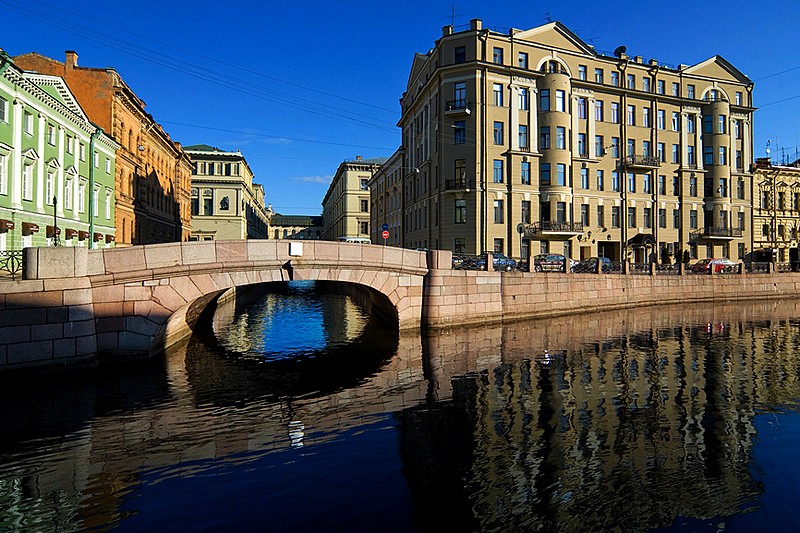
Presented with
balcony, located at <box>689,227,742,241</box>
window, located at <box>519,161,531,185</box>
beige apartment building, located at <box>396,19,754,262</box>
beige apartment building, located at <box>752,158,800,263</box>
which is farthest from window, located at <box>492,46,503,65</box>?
beige apartment building, located at <box>752,158,800,263</box>

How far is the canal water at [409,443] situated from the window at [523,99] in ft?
95.4

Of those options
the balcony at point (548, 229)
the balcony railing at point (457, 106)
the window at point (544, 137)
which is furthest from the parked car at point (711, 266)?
the balcony railing at point (457, 106)

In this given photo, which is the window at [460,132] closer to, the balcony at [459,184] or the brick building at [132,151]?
the balcony at [459,184]

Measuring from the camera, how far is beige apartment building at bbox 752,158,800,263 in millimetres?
53812

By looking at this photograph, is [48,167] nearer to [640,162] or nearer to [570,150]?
[570,150]

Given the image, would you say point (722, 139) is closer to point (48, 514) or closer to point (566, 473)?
point (566, 473)

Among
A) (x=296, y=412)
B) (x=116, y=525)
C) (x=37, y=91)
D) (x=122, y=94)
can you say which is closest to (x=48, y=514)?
(x=116, y=525)

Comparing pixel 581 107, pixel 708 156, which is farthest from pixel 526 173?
pixel 708 156

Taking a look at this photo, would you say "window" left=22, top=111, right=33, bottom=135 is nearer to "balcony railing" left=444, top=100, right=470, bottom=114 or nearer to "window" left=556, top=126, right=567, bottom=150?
"balcony railing" left=444, top=100, right=470, bottom=114

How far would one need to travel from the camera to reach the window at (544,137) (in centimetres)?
4197

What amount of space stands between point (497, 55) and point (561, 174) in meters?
11.6

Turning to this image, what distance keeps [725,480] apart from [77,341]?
15.9m

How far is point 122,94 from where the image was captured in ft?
130

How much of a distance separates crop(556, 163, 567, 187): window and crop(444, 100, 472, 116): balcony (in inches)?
374
